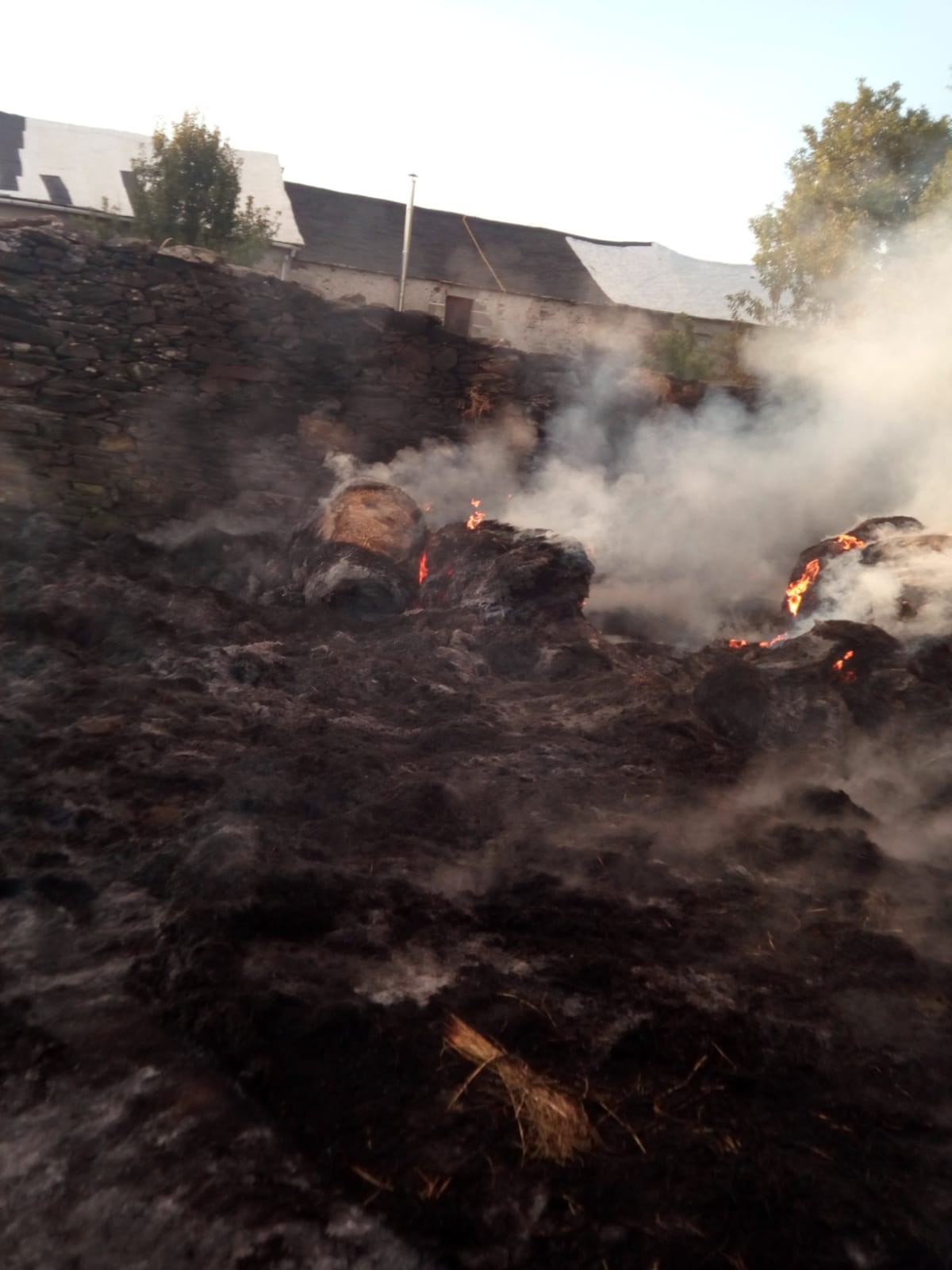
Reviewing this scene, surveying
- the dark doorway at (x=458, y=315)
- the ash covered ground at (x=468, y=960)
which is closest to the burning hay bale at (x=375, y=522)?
the ash covered ground at (x=468, y=960)

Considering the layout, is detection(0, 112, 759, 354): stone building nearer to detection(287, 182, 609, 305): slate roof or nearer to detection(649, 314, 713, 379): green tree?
detection(287, 182, 609, 305): slate roof

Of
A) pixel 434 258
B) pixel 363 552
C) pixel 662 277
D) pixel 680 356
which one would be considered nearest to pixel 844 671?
pixel 363 552

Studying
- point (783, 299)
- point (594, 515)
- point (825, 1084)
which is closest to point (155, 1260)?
point (825, 1084)

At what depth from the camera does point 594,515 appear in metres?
9.27

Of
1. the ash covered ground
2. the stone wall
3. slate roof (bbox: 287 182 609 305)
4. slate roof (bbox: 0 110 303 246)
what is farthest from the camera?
slate roof (bbox: 287 182 609 305)

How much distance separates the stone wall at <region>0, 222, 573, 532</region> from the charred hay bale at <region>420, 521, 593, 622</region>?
2.03 meters

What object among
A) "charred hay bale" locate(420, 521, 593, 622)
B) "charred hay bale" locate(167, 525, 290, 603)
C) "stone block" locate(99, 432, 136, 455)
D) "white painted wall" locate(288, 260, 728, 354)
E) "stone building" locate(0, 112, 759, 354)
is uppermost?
"stone building" locate(0, 112, 759, 354)

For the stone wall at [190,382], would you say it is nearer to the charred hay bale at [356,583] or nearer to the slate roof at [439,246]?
the charred hay bale at [356,583]

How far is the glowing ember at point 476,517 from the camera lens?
8.04 meters

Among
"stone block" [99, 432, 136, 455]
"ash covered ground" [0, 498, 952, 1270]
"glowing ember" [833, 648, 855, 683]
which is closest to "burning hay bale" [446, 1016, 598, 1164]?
"ash covered ground" [0, 498, 952, 1270]

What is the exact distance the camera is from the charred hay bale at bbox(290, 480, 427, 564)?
7648 millimetres

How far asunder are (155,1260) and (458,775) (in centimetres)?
285

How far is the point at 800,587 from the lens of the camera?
Answer: 7930 millimetres

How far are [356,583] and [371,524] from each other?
666mm
